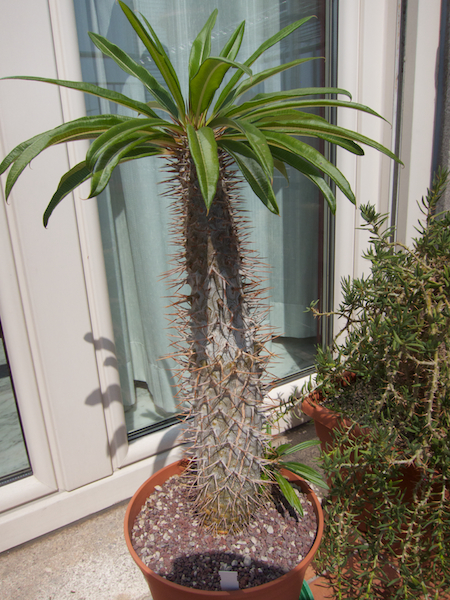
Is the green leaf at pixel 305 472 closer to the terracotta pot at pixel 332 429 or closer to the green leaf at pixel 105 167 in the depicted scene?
the terracotta pot at pixel 332 429

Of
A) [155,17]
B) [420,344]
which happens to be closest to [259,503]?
[420,344]

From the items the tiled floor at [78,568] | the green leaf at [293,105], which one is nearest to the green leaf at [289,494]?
the tiled floor at [78,568]

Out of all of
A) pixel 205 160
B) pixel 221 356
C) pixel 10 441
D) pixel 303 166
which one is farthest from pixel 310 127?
pixel 10 441

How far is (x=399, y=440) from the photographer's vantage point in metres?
0.88

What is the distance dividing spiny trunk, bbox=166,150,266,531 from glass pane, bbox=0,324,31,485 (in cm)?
60

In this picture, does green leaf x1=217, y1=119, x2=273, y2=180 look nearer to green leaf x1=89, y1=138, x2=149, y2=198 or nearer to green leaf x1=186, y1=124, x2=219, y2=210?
green leaf x1=186, y1=124, x2=219, y2=210

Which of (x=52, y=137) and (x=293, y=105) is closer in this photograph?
(x=52, y=137)

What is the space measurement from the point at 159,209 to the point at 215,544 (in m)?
0.88

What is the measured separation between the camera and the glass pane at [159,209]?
109cm

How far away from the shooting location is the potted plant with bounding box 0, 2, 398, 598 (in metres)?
0.52

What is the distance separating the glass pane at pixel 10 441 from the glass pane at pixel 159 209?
302mm

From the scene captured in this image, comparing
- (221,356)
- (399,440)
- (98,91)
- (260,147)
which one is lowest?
(399,440)

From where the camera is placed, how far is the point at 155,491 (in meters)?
0.92

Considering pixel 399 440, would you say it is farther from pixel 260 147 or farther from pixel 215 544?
pixel 260 147
